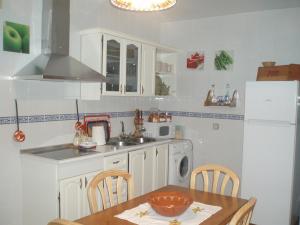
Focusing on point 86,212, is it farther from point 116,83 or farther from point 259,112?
point 259,112

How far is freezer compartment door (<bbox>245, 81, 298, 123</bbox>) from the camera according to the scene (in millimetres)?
2969

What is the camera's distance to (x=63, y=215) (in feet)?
8.30

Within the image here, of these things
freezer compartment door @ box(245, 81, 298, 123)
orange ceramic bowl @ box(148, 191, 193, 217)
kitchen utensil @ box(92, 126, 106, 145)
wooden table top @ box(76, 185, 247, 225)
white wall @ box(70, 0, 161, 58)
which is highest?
white wall @ box(70, 0, 161, 58)

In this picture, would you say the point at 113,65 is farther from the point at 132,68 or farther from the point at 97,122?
the point at 97,122

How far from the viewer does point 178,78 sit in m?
4.32

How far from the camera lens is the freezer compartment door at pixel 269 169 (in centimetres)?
302

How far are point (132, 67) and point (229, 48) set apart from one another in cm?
128

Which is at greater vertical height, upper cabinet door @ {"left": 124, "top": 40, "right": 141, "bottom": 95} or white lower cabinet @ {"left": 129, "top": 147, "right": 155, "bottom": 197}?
upper cabinet door @ {"left": 124, "top": 40, "right": 141, "bottom": 95}

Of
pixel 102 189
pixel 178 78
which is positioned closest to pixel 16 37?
pixel 102 189

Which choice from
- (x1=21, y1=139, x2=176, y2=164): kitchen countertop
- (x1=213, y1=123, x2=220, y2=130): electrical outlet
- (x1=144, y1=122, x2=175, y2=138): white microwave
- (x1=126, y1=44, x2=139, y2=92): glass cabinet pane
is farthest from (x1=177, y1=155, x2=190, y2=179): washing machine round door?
(x1=126, y1=44, x2=139, y2=92): glass cabinet pane

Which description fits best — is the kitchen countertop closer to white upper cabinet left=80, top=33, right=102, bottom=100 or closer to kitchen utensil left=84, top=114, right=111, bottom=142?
kitchen utensil left=84, top=114, right=111, bottom=142

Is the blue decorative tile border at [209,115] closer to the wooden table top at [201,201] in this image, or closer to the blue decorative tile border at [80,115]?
the blue decorative tile border at [80,115]

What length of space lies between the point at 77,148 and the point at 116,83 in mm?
816

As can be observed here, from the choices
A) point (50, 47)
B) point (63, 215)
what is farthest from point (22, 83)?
point (63, 215)
